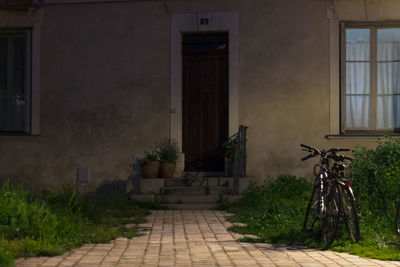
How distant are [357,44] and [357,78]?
25.0 inches

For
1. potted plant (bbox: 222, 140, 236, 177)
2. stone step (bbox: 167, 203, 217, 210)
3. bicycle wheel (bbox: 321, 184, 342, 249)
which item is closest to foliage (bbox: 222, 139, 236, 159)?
potted plant (bbox: 222, 140, 236, 177)

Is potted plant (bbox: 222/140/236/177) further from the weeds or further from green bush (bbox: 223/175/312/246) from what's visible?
the weeds

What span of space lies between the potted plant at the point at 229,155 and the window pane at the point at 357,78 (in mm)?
2422

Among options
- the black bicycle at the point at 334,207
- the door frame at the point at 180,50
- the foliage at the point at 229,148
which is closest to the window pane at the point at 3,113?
the door frame at the point at 180,50

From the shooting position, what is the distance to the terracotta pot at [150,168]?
35.8 ft

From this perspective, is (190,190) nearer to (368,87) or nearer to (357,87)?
(357,87)

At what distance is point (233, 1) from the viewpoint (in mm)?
11672

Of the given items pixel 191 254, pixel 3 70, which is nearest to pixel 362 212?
pixel 191 254

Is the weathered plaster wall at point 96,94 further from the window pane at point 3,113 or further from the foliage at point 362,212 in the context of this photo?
the foliage at point 362,212

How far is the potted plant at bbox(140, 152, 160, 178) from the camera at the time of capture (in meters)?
10.9

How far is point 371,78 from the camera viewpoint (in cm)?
1139

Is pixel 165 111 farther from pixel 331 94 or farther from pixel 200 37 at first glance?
pixel 331 94

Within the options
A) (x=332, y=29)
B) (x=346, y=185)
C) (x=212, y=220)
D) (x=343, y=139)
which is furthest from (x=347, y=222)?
(x=332, y=29)

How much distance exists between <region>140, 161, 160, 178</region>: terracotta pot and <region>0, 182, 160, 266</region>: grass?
235 centimetres
